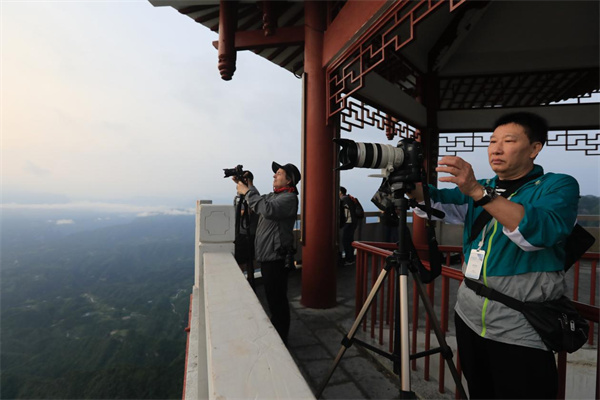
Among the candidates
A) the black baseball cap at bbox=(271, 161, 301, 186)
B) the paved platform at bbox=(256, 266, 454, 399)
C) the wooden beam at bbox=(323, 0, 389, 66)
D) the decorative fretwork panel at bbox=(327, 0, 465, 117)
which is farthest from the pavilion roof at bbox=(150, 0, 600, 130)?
the paved platform at bbox=(256, 266, 454, 399)

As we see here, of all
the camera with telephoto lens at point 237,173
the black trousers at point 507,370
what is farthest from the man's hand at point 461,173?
the camera with telephoto lens at point 237,173

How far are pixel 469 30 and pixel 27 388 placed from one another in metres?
51.4

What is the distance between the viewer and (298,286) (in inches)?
187

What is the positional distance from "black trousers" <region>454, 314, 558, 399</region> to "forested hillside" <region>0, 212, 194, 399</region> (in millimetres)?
34375

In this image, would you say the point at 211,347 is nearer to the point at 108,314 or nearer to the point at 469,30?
the point at 469,30

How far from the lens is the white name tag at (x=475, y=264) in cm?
133

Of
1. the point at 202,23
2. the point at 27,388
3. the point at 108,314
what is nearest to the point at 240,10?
the point at 202,23

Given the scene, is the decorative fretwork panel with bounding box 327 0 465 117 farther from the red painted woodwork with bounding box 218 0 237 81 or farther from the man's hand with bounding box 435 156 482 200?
the man's hand with bounding box 435 156 482 200

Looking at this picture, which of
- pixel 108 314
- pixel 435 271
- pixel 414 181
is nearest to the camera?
pixel 414 181

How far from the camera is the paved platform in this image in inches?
88.4

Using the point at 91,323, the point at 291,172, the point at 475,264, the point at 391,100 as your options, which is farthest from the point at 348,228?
the point at 91,323

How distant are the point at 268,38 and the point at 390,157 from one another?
3617 millimetres

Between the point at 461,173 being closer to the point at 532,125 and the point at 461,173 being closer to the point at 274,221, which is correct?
the point at 532,125

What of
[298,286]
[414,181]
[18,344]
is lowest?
[18,344]
